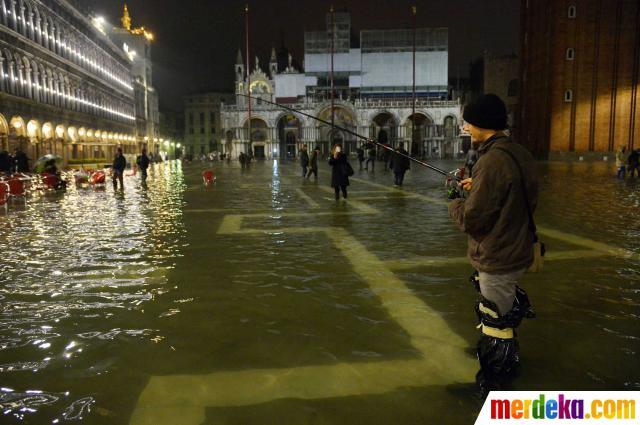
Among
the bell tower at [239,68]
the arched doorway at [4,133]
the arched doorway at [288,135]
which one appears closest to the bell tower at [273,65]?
the bell tower at [239,68]

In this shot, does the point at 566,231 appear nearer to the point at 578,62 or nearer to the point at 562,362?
the point at 562,362

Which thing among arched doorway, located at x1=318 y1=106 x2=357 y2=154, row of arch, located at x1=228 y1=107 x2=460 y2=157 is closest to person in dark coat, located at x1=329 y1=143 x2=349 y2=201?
row of arch, located at x1=228 y1=107 x2=460 y2=157

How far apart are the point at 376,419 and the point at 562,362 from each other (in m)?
1.59

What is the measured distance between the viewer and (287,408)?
122 inches

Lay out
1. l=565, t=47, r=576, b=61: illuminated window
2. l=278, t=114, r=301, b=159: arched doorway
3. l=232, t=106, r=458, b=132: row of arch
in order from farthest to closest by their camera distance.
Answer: l=278, t=114, r=301, b=159: arched doorway → l=232, t=106, r=458, b=132: row of arch → l=565, t=47, r=576, b=61: illuminated window

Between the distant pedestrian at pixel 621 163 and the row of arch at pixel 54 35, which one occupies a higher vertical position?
the row of arch at pixel 54 35

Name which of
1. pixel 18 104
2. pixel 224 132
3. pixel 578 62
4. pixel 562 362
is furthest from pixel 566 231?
pixel 224 132

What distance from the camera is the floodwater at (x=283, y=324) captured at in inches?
127

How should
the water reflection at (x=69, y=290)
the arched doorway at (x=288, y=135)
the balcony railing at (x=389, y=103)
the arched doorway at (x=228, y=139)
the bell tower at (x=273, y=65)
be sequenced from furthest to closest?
the bell tower at (x=273, y=65), the arched doorway at (x=288, y=135), the arched doorway at (x=228, y=139), the balcony railing at (x=389, y=103), the water reflection at (x=69, y=290)

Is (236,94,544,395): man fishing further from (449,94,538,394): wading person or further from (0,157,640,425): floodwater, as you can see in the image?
(0,157,640,425): floodwater

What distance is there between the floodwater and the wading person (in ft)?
1.14

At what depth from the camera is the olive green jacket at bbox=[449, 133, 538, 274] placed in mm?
3039

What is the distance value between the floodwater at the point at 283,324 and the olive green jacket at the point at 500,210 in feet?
2.93

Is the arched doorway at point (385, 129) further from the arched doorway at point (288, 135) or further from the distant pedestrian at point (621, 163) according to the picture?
the distant pedestrian at point (621, 163)
